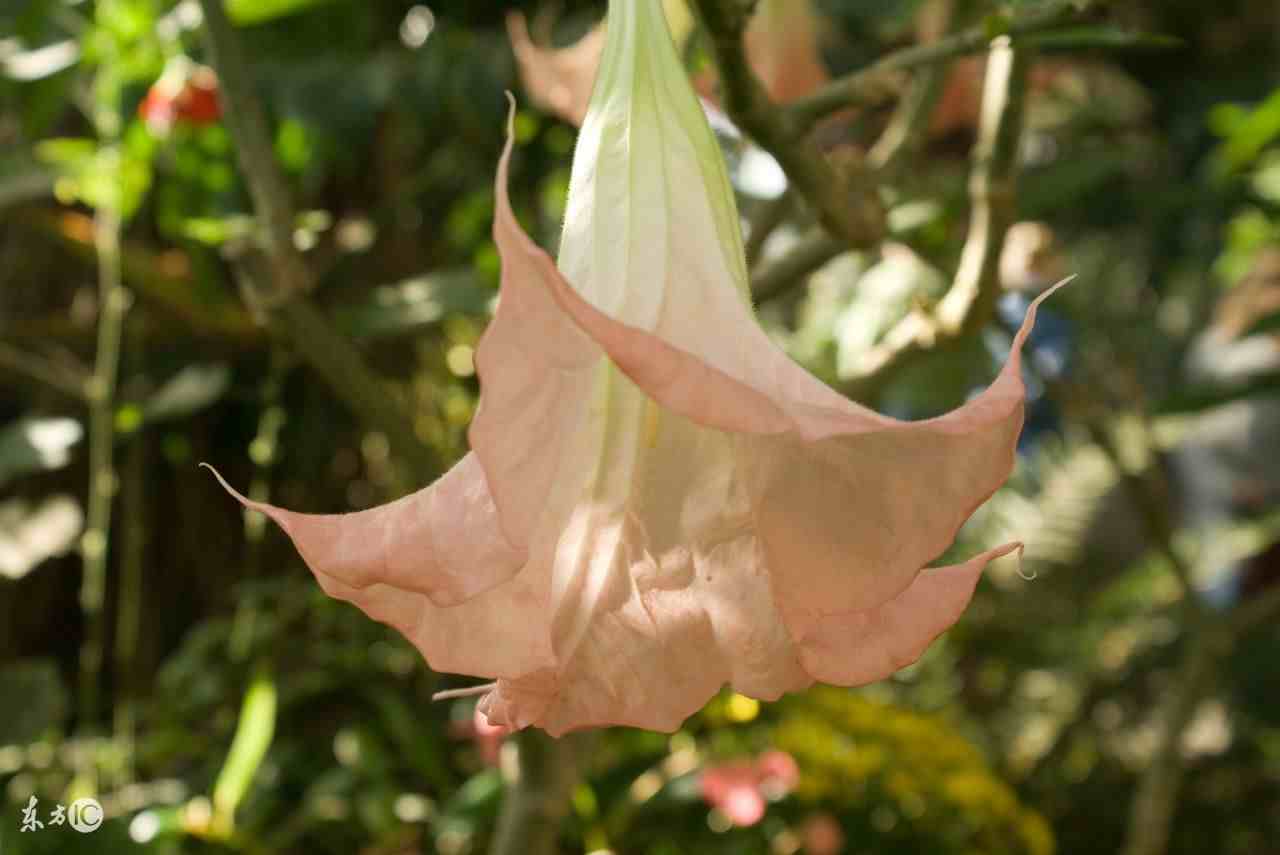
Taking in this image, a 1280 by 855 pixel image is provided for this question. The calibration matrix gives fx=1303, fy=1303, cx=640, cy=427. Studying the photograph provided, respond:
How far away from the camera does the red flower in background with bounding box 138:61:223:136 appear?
1012 millimetres

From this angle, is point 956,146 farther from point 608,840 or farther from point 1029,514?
point 608,840

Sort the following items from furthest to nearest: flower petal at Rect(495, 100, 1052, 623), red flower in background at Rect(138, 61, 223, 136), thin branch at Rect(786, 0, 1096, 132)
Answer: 1. red flower in background at Rect(138, 61, 223, 136)
2. thin branch at Rect(786, 0, 1096, 132)
3. flower petal at Rect(495, 100, 1052, 623)

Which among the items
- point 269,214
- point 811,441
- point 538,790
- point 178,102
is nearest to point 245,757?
point 538,790

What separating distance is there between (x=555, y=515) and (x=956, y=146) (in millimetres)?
2015

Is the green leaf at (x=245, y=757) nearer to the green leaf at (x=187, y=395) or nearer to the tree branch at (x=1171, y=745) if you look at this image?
the green leaf at (x=187, y=395)

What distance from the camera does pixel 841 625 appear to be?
35 cm

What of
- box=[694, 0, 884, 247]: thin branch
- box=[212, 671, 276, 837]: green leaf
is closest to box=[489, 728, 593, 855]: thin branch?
box=[212, 671, 276, 837]: green leaf

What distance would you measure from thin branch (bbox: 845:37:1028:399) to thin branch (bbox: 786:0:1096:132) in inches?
2.3

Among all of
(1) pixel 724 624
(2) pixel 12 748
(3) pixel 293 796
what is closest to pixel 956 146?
(3) pixel 293 796

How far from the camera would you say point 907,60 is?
495 mm
